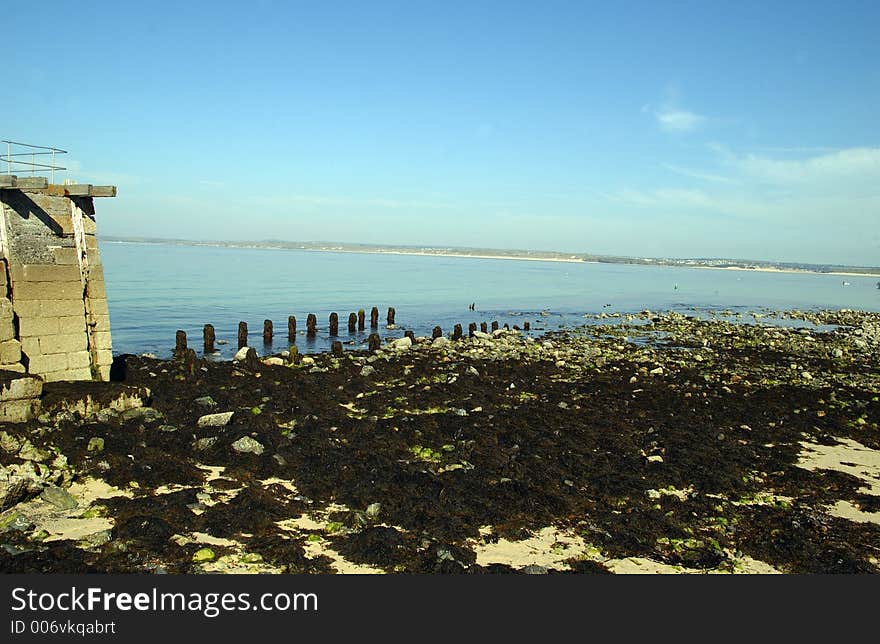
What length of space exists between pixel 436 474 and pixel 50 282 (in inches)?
482

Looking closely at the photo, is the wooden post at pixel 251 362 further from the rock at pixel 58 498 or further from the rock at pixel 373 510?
the rock at pixel 373 510

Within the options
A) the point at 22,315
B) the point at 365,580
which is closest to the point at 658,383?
the point at 365,580

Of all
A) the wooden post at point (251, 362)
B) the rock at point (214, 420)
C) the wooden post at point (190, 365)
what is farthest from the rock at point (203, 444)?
the wooden post at point (251, 362)

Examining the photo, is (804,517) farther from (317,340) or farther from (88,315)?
(317,340)

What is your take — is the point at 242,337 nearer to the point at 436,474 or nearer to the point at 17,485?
the point at 436,474

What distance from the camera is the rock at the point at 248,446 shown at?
12.2 meters

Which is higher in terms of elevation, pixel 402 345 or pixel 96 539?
pixel 402 345

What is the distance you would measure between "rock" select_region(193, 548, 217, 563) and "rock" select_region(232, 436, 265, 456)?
4080 mm

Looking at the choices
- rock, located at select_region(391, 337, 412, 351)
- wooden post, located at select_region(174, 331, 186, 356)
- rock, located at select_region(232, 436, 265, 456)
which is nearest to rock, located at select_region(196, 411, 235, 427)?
rock, located at select_region(232, 436, 265, 456)

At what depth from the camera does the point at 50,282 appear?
1630 cm

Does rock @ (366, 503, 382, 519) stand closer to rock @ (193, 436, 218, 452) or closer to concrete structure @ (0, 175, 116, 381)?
rock @ (193, 436, 218, 452)

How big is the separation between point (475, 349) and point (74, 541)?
21.1 meters

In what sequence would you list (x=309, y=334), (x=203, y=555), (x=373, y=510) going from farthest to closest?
(x=309, y=334) < (x=373, y=510) < (x=203, y=555)

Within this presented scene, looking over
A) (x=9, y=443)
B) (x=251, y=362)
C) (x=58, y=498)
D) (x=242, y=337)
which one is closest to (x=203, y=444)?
(x=58, y=498)
